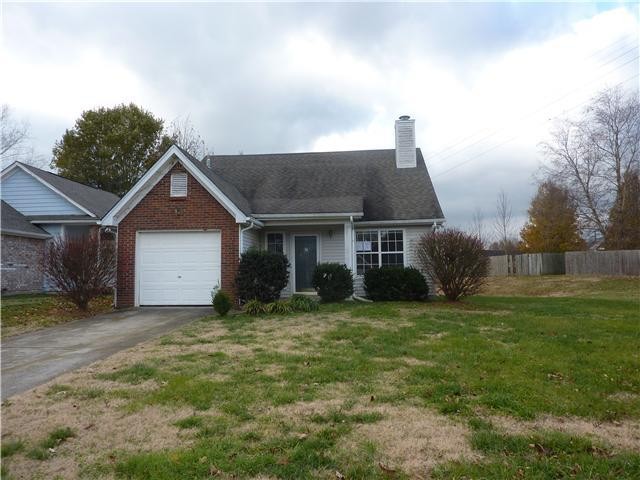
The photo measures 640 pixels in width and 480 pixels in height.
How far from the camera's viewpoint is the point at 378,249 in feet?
51.9

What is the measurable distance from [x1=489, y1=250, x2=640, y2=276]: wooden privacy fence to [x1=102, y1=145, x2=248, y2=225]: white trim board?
15.5 meters

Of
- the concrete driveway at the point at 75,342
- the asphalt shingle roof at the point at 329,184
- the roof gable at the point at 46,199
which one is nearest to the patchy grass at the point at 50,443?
the concrete driveway at the point at 75,342

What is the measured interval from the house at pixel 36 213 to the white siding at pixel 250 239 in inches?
307

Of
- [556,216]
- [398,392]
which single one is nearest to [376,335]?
[398,392]

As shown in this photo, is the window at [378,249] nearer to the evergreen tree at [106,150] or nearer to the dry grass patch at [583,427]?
the dry grass patch at [583,427]

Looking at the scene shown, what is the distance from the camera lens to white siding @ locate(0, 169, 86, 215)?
63.3ft

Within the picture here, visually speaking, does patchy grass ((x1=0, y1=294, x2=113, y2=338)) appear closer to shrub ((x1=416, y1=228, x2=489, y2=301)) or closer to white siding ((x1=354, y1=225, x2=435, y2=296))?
white siding ((x1=354, y1=225, x2=435, y2=296))

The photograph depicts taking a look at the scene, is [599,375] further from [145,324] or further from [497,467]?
[145,324]

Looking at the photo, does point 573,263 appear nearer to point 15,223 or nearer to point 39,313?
point 39,313

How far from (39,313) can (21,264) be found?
280 inches

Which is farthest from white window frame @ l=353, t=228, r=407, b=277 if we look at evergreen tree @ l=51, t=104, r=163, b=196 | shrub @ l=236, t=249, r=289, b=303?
evergreen tree @ l=51, t=104, r=163, b=196

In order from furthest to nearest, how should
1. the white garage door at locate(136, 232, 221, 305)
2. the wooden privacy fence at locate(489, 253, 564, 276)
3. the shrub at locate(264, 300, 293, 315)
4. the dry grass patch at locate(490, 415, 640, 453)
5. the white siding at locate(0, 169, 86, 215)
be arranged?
the wooden privacy fence at locate(489, 253, 564, 276), the white siding at locate(0, 169, 86, 215), the white garage door at locate(136, 232, 221, 305), the shrub at locate(264, 300, 293, 315), the dry grass patch at locate(490, 415, 640, 453)

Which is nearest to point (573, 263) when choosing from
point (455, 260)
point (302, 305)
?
point (455, 260)

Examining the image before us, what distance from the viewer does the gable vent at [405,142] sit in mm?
18219
